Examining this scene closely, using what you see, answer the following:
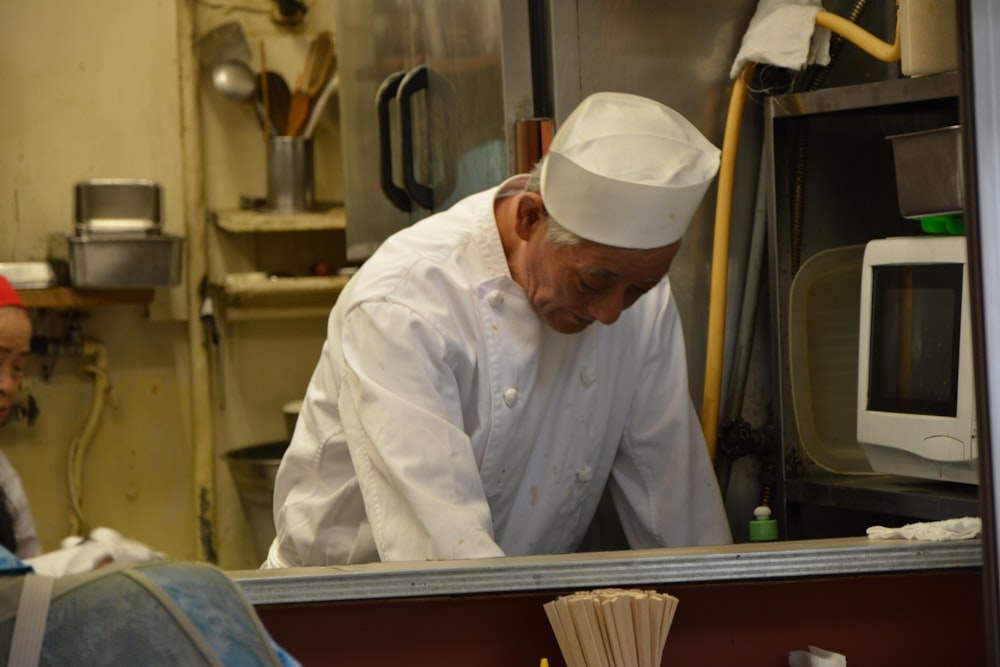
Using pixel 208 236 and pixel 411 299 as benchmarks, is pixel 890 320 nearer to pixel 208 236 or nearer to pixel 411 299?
pixel 411 299

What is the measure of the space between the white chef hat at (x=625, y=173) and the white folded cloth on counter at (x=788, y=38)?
0.40 m

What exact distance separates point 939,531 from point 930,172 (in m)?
0.56

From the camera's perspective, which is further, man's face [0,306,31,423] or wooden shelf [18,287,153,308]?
wooden shelf [18,287,153,308]

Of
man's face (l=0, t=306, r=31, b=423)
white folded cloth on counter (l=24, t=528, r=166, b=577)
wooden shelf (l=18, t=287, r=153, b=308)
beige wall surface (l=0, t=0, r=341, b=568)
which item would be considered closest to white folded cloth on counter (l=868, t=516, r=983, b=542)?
white folded cloth on counter (l=24, t=528, r=166, b=577)

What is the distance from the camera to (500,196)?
2.02m

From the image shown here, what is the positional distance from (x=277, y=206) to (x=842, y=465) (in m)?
2.24

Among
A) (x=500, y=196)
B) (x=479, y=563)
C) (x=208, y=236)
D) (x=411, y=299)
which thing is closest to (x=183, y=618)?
(x=479, y=563)

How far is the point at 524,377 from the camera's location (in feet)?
6.32

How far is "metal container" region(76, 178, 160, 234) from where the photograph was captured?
3.70 meters

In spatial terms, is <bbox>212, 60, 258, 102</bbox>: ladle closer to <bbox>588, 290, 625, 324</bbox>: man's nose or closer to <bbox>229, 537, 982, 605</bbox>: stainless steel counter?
<bbox>588, 290, 625, 324</bbox>: man's nose

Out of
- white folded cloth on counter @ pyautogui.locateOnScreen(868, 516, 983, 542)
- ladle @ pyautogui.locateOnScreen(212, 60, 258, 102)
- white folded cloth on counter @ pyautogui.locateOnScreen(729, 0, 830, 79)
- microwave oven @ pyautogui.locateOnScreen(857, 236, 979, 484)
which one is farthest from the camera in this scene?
ladle @ pyautogui.locateOnScreen(212, 60, 258, 102)

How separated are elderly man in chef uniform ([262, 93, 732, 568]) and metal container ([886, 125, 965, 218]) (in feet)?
0.91

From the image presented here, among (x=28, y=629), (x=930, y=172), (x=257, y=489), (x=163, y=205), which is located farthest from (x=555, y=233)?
(x=163, y=205)

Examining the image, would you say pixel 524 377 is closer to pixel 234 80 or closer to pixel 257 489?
pixel 257 489
